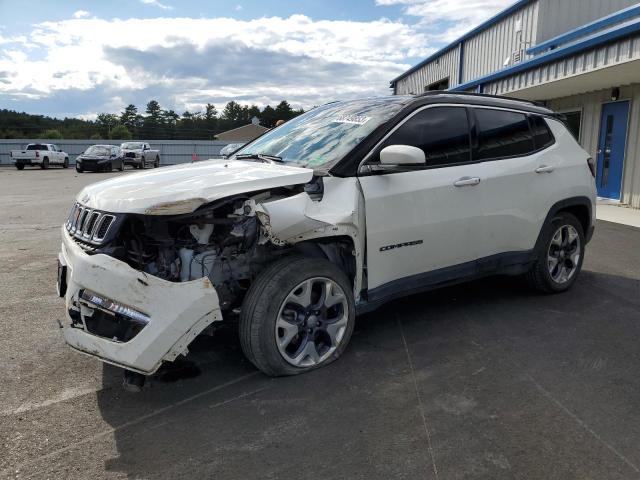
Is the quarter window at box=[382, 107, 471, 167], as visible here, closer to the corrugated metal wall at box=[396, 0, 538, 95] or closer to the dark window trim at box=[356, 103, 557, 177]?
the dark window trim at box=[356, 103, 557, 177]

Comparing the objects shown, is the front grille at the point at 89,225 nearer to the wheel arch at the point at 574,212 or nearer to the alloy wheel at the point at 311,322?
the alloy wheel at the point at 311,322

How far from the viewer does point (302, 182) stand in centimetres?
336

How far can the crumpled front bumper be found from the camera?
283 cm

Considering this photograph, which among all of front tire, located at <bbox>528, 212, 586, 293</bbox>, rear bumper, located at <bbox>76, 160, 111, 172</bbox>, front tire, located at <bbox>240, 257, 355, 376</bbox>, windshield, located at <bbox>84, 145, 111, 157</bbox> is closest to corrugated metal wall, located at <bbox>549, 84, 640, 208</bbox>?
front tire, located at <bbox>528, 212, 586, 293</bbox>

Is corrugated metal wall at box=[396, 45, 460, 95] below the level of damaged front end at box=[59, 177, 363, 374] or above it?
above

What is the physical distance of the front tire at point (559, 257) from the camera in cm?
493

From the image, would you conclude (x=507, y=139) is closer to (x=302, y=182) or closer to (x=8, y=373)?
(x=302, y=182)

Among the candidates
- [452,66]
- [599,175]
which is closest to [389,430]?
[599,175]

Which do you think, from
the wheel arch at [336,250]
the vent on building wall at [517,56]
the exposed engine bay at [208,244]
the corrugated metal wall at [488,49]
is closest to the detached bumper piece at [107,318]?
the exposed engine bay at [208,244]

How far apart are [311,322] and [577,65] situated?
373 inches

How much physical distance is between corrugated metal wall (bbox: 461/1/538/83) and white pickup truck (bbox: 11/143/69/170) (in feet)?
85.3

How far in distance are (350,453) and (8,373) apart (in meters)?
2.44

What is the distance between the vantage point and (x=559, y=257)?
201 inches

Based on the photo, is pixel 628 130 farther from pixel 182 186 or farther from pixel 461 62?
pixel 182 186
